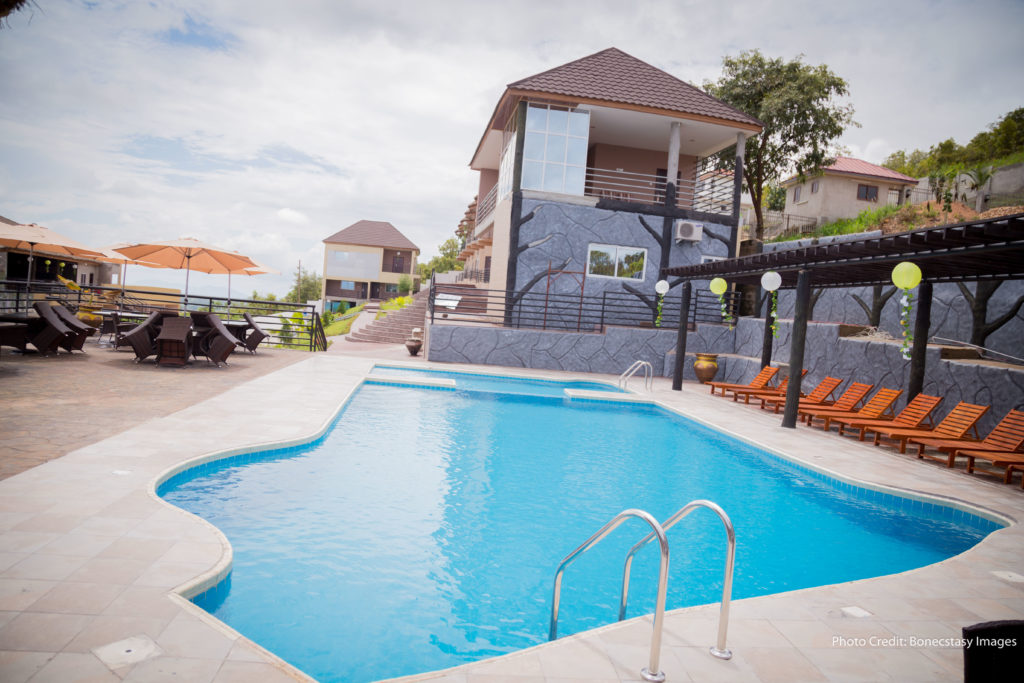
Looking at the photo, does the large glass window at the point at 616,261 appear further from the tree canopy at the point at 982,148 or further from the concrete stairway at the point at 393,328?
the tree canopy at the point at 982,148

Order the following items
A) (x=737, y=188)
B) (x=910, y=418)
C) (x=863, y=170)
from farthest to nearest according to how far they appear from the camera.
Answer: (x=863, y=170) → (x=737, y=188) → (x=910, y=418)

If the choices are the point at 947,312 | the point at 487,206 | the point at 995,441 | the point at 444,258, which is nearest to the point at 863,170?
the point at 487,206

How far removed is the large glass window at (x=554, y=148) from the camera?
19328mm

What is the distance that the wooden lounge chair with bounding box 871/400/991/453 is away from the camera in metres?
9.23

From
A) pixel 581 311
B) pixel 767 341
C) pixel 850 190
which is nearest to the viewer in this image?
pixel 767 341

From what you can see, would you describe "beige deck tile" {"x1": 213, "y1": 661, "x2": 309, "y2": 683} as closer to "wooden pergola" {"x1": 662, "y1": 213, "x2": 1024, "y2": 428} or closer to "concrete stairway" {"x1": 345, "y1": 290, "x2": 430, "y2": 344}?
"wooden pergola" {"x1": 662, "y1": 213, "x2": 1024, "y2": 428}

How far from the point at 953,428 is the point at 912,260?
9.41 ft

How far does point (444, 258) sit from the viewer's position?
185 ft

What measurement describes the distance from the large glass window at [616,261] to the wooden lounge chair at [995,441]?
11701 mm

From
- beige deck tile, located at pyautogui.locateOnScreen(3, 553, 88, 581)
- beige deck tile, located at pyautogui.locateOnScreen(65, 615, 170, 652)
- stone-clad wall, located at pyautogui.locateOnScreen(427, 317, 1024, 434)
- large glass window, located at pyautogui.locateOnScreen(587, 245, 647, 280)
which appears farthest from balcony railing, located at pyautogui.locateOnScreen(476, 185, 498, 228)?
beige deck tile, located at pyautogui.locateOnScreen(65, 615, 170, 652)

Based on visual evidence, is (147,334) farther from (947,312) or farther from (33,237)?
(947,312)

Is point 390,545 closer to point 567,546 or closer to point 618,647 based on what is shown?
point 567,546

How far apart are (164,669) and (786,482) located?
744 centimetres

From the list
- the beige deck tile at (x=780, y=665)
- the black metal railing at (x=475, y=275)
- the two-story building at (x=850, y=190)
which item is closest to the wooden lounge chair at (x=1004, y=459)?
the beige deck tile at (x=780, y=665)
